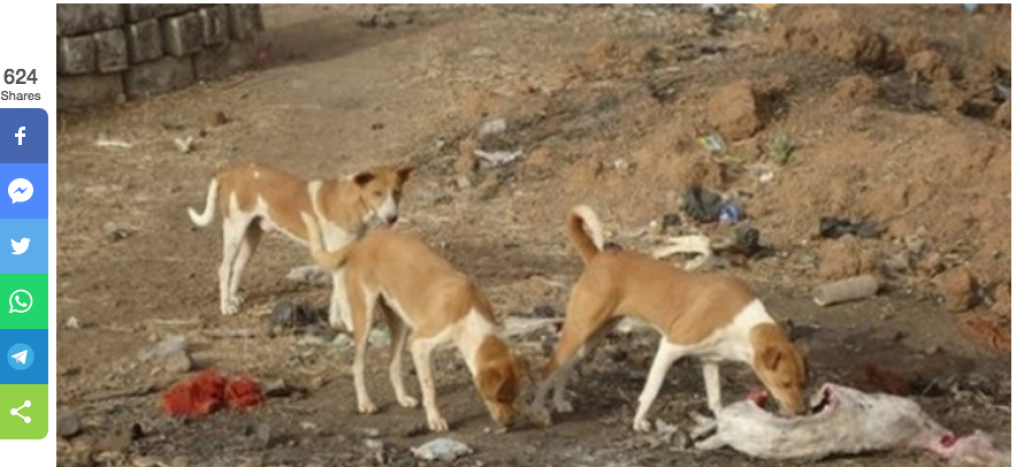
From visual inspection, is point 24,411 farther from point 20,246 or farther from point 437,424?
point 437,424

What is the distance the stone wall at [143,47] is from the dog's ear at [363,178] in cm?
522

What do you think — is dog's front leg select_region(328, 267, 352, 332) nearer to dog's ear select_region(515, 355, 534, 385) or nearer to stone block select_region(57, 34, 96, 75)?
dog's ear select_region(515, 355, 534, 385)

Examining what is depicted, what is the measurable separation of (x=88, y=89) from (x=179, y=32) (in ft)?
2.70

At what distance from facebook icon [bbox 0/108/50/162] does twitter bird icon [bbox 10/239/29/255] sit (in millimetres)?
261

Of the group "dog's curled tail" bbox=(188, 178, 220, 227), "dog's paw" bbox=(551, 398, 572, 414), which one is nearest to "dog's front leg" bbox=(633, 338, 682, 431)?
"dog's paw" bbox=(551, 398, 572, 414)

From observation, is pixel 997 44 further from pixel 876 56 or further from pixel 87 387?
pixel 87 387

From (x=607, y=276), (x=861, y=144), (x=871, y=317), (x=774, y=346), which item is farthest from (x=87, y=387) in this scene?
(x=861, y=144)

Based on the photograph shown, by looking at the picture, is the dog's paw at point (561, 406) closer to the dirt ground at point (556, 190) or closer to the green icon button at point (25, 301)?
the dirt ground at point (556, 190)

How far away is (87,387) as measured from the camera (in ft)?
32.2

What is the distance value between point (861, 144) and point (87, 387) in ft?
19.5

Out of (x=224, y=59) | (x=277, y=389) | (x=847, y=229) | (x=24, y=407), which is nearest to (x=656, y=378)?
(x=277, y=389)

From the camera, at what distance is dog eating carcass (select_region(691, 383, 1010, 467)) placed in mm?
8570

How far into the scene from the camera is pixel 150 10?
15.8 meters

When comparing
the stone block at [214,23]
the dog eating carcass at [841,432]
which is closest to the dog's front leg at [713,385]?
the dog eating carcass at [841,432]
